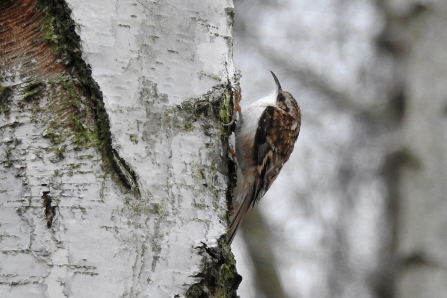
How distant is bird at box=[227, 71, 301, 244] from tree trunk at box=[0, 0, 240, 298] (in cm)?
150

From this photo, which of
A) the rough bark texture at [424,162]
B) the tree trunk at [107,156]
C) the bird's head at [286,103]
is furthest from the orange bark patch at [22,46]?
the rough bark texture at [424,162]

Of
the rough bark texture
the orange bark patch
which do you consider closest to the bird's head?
the rough bark texture

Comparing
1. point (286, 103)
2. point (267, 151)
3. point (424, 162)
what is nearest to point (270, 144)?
point (267, 151)

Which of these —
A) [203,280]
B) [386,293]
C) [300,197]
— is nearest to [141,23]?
[203,280]

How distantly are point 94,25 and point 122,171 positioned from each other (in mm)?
402

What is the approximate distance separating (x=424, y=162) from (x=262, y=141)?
4.62ft

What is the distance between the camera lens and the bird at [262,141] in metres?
3.65

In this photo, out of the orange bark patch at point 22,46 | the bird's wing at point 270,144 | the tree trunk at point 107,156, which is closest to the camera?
the tree trunk at point 107,156

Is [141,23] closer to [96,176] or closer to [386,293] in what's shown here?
[96,176]

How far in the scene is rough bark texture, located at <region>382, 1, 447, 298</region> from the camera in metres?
4.43

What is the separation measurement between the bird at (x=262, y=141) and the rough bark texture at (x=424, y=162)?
1003 millimetres

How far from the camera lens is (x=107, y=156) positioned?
1.75 meters

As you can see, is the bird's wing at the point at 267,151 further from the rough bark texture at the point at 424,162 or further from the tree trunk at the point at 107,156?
the tree trunk at the point at 107,156

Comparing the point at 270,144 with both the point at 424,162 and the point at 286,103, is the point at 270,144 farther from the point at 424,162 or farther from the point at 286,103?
the point at 424,162
